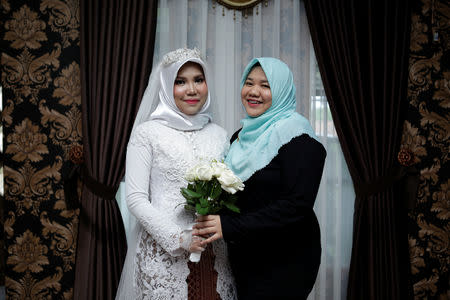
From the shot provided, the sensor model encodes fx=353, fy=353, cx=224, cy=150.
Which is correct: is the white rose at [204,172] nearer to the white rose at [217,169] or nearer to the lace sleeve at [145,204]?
the white rose at [217,169]

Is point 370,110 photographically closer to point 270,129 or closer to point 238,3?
point 238,3

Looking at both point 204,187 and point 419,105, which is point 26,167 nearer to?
point 204,187

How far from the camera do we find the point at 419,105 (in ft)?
8.38

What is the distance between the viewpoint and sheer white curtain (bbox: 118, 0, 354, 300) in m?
2.47

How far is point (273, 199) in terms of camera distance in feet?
4.78

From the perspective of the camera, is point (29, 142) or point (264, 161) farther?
point (29, 142)

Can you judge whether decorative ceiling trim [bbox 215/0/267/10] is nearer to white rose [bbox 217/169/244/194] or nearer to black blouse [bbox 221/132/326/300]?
black blouse [bbox 221/132/326/300]

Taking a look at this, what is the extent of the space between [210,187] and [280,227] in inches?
12.7

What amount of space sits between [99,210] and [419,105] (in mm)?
2368

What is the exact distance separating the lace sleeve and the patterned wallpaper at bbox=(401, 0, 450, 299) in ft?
6.25

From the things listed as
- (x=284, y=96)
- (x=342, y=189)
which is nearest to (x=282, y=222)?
(x=284, y=96)

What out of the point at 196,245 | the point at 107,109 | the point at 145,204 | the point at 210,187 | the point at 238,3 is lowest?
the point at 196,245

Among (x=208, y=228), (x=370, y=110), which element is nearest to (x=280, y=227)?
(x=208, y=228)

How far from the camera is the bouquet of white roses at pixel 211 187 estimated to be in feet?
4.08
